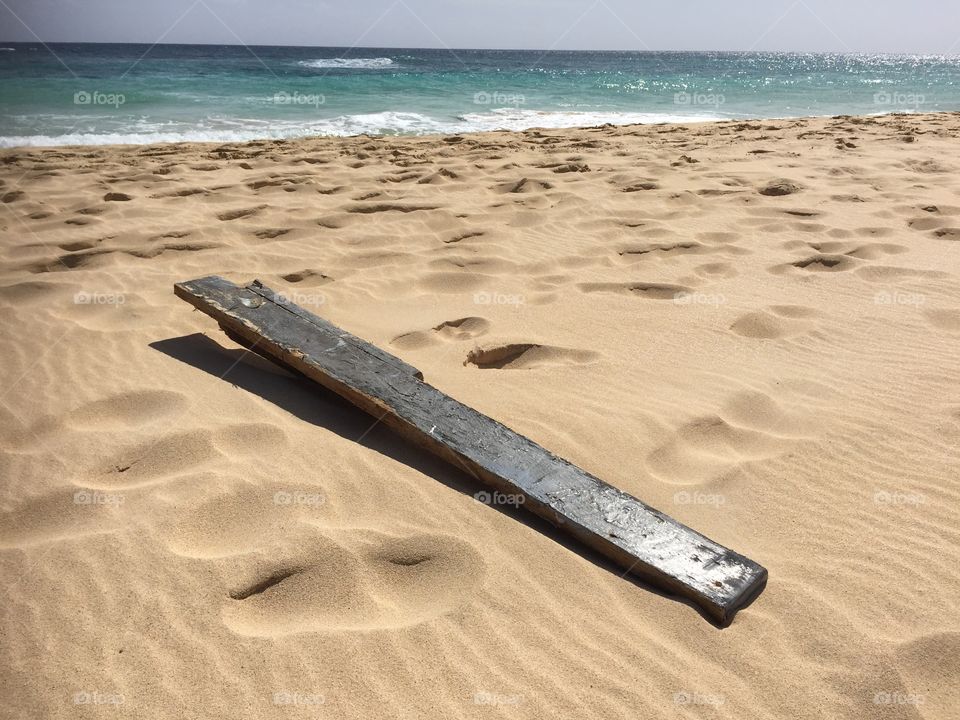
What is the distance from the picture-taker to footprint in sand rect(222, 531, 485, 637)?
1699 mm

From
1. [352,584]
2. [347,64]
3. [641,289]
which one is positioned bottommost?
[352,584]

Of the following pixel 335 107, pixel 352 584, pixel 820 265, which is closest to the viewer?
pixel 352 584

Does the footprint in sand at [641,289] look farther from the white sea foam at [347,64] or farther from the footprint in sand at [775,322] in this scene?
the white sea foam at [347,64]

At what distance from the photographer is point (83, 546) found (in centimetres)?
185

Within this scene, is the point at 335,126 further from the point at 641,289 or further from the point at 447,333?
the point at 447,333

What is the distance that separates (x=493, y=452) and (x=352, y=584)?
628 millimetres

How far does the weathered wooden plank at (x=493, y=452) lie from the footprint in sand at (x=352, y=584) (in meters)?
0.32

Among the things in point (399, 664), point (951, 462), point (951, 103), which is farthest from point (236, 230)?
point (951, 103)

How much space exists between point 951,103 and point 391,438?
75.0ft

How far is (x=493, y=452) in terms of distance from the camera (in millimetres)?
2195

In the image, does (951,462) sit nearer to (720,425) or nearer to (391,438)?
(720,425)

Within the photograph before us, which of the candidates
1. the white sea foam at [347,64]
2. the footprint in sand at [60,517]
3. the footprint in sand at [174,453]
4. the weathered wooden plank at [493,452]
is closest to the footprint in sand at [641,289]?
the weathered wooden plank at [493,452]

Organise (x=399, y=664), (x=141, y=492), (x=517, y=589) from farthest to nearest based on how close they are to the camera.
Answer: (x=141, y=492) → (x=517, y=589) → (x=399, y=664)

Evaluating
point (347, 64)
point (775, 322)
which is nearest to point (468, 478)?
point (775, 322)
